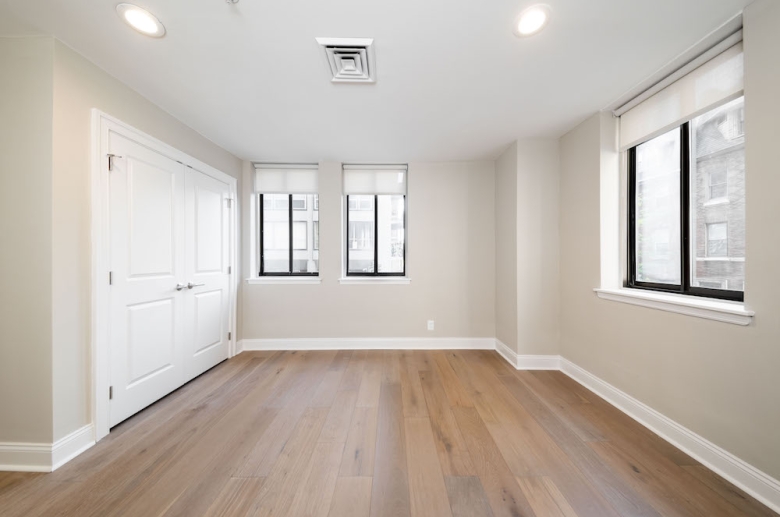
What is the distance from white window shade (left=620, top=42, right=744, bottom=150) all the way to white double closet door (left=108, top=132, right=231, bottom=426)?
3889mm

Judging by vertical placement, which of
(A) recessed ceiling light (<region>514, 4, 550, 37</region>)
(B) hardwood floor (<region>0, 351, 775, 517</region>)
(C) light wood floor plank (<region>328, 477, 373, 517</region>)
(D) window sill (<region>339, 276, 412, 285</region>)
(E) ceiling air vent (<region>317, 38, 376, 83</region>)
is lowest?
(B) hardwood floor (<region>0, 351, 775, 517</region>)

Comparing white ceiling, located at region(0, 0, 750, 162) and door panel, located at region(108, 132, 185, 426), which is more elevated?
white ceiling, located at region(0, 0, 750, 162)

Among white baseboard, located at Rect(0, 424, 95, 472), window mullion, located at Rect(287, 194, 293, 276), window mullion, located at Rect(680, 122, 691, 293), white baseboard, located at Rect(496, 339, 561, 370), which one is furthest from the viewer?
window mullion, located at Rect(287, 194, 293, 276)

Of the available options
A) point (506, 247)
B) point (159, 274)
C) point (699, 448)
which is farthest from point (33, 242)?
point (699, 448)

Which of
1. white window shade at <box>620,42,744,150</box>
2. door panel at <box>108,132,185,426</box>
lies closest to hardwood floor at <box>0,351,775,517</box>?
door panel at <box>108,132,185,426</box>

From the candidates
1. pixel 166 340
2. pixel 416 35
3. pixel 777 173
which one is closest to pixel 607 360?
pixel 777 173

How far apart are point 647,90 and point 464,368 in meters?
2.85

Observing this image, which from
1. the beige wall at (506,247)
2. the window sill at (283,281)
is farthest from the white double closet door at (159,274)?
the beige wall at (506,247)

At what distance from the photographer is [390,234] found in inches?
152

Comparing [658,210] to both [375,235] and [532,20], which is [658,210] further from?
[375,235]

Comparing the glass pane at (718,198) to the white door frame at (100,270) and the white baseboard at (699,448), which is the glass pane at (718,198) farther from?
the white door frame at (100,270)

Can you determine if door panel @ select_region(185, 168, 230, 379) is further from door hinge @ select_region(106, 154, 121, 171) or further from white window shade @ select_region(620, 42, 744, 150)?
white window shade @ select_region(620, 42, 744, 150)

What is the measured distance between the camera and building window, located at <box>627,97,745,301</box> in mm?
1661

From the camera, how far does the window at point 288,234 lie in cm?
384
